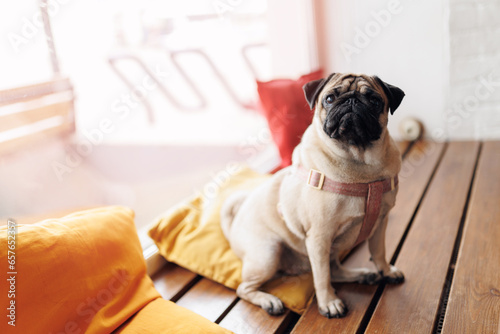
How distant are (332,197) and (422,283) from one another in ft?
1.69

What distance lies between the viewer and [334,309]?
1441 millimetres

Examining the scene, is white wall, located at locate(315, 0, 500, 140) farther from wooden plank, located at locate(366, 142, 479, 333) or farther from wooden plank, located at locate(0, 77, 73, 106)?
wooden plank, located at locate(0, 77, 73, 106)

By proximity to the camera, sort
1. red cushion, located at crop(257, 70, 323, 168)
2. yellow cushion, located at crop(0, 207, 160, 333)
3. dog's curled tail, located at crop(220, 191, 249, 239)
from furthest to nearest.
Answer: red cushion, located at crop(257, 70, 323, 168) → dog's curled tail, located at crop(220, 191, 249, 239) → yellow cushion, located at crop(0, 207, 160, 333)

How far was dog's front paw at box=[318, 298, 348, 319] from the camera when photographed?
1.44 m

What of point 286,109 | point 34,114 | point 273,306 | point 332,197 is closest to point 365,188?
point 332,197

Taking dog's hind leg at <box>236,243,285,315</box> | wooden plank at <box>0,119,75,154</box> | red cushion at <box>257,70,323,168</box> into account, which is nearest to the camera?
dog's hind leg at <box>236,243,285,315</box>

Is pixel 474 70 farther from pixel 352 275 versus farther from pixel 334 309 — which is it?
pixel 334 309

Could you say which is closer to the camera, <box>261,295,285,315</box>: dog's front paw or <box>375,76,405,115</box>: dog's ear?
<box>375,76,405,115</box>: dog's ear

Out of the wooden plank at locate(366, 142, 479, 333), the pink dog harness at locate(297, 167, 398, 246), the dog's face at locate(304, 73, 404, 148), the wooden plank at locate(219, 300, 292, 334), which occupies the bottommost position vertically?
the wooden plank at locate(219, 300, 292, 334)

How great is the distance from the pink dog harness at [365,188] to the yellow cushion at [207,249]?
36 centimetres

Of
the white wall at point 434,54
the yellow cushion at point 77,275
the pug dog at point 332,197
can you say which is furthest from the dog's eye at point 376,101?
the white wall at point 434,54

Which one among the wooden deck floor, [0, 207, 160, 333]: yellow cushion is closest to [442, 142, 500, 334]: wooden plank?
the wooden deck floor

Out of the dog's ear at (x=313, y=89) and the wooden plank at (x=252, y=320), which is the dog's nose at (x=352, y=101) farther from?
the wooden plank at (x=252, y=320)

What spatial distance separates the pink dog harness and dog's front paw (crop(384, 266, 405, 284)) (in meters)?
0.28
